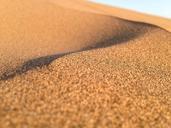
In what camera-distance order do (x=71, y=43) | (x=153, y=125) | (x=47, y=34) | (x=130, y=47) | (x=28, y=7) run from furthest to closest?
(x=28, y=7)
(x=47, y=34)
(x=71, y=43)
(x=130, y=47)
(x=153, y=125)

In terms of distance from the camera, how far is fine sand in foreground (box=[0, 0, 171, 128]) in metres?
11.6

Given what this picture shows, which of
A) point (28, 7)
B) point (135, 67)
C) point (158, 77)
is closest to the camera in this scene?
point (158, 77)

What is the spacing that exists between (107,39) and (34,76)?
545 inches

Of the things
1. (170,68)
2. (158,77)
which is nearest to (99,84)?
(158,77)

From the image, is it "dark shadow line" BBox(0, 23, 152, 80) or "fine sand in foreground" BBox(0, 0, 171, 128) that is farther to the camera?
"dark shadow line" BBox(0, 23, 152, 80)

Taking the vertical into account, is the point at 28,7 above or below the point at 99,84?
above

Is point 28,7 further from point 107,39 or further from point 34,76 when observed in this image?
point 34,76

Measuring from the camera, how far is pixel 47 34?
29188mm

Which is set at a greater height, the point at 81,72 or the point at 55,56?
the point at 55,56

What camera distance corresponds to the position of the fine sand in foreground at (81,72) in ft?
38.2

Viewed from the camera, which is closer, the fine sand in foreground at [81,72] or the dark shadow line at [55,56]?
the fine sand in foreground at [81,72]

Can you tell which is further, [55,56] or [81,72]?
[55,56]

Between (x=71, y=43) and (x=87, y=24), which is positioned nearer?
(x=71, y=43)

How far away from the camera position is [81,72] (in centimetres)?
1672
